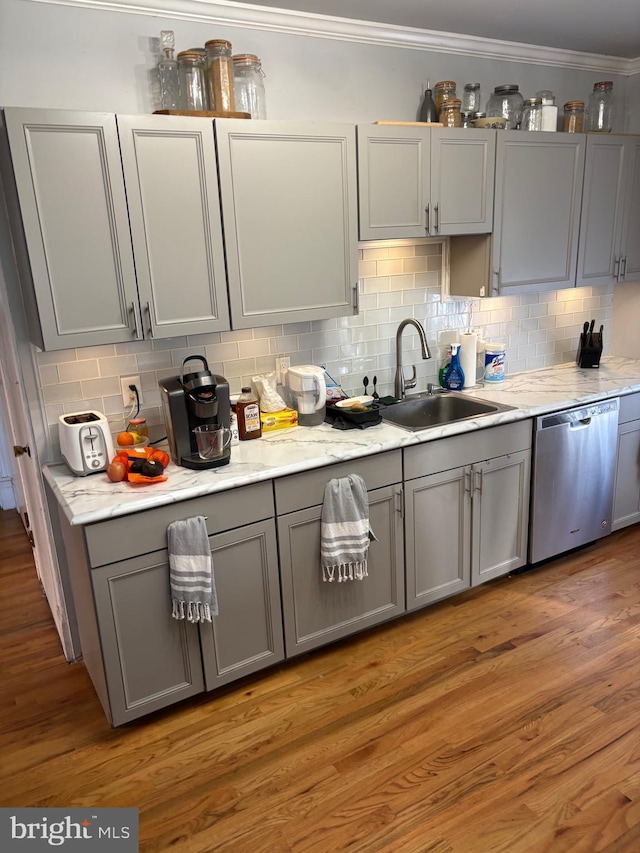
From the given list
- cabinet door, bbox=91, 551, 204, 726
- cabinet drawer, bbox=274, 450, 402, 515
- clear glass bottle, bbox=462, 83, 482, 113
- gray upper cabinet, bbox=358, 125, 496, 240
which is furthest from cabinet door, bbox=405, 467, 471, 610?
clear glass bottle, bbox=462, 83, 482, 113

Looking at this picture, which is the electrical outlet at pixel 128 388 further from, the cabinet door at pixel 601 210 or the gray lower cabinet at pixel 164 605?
the cabinet door at pixel 601 210

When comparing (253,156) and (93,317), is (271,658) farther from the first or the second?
(253,156)

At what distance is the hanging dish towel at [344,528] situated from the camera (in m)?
2.56

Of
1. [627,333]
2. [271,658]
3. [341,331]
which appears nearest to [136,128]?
[341,331]

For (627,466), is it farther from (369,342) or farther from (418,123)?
(418,123)

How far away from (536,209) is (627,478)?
5.14 feet

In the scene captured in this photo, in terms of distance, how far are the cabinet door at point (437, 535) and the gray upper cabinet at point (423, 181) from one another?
114cm

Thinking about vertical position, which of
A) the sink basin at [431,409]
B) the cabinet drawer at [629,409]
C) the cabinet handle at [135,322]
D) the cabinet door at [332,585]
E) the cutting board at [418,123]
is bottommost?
the cabinet door at [332,585]

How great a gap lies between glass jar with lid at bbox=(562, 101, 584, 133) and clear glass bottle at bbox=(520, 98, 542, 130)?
280 mm

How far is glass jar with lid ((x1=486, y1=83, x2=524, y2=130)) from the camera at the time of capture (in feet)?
10.5

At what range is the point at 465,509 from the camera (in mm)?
2984

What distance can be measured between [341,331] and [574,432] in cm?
128

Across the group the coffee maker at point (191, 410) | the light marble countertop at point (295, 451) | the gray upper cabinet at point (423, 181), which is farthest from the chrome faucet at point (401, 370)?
the coffee maker at point (191, 410)

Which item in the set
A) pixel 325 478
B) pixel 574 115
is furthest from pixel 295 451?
pixel 574 115
